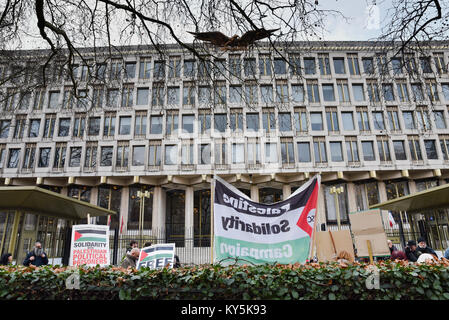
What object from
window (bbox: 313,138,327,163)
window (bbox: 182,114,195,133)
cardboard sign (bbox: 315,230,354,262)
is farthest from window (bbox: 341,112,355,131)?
cardboard sign (bbox: 315,230,354,262)

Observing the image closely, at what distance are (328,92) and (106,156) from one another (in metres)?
22.4

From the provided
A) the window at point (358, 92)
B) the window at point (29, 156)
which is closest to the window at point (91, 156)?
the window at point (29, 156)

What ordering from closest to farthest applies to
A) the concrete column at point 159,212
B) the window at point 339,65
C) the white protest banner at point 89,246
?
the white protest banner at point 89,246
the concrete column at point 159,212
the window at point 339,65

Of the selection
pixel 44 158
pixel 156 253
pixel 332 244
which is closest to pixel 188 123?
pixel 44 158

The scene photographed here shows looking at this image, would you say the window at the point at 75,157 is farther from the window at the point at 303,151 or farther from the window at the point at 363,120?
the window at the point at 363,120

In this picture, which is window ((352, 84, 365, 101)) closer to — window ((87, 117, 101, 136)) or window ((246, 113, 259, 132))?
window ((246, 113, 259, 132))

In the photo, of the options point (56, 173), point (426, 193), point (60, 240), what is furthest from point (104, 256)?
point (56, 173)

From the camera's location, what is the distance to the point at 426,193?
13.1 metres

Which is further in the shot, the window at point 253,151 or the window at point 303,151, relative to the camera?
the window at point 303,151

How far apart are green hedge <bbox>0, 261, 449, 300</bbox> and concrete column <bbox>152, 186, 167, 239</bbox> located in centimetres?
2319

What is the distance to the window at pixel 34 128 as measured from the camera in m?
28.5

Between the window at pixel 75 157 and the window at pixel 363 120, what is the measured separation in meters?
26.7

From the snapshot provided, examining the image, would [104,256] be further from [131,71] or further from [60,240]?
[131,71]
